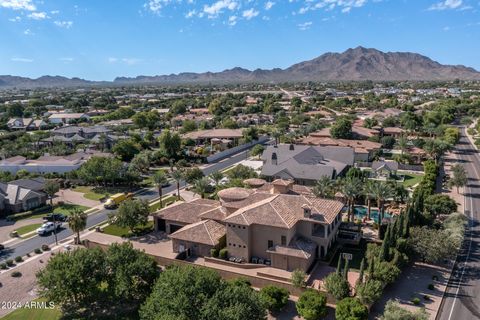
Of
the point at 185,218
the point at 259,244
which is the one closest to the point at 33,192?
the point at 185,218

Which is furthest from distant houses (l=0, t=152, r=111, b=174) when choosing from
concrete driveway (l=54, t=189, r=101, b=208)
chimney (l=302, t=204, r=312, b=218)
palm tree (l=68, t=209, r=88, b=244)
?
chimney (l=302, t=204, r=312, b=218)

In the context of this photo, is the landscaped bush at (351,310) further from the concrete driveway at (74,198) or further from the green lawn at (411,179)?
the concrete driveway at (74,198)

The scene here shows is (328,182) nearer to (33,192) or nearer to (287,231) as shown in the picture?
(287,231)

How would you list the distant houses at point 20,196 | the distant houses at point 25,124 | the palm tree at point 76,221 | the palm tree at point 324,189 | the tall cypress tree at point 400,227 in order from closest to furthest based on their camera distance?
the tall cypress tree at point 400,227 < the palm tree at point 76,221 < the palm tree at point 324,189 < the distant houses at point 20,196 < the distant houses at point 25,124

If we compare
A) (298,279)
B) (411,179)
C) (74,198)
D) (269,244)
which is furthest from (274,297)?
(411,179)

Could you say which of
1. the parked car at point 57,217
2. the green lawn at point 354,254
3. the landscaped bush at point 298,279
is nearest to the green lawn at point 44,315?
the landscaped bush at point 298,279
